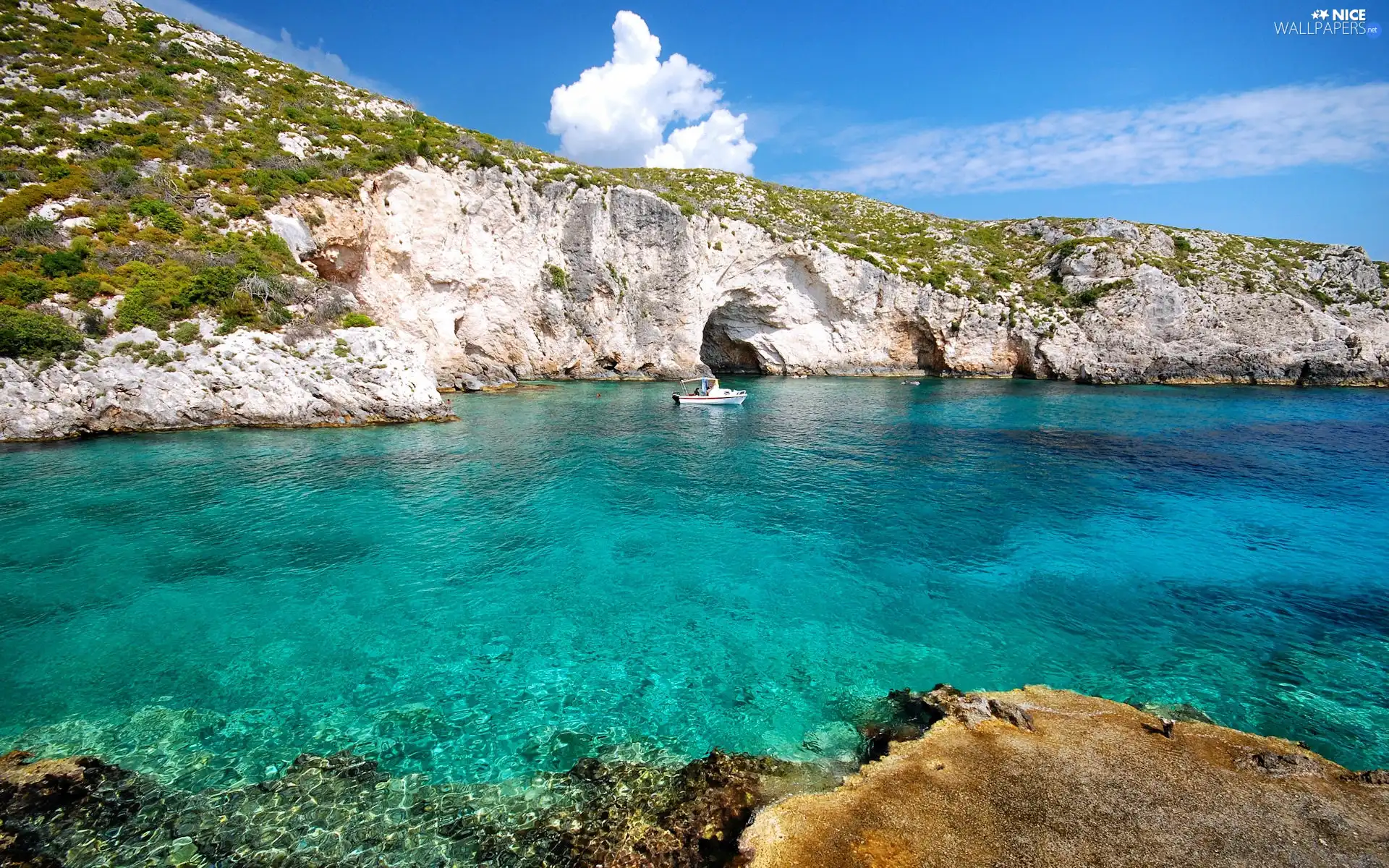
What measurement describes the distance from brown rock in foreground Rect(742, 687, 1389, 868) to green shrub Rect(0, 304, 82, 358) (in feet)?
103

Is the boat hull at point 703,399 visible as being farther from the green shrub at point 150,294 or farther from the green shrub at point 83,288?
the green shrub at point 83,288

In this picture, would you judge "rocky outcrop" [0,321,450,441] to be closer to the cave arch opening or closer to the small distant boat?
the small distant boat

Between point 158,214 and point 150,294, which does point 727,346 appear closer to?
point 158,214

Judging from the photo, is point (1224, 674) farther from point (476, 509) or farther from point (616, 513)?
point (476, 509)

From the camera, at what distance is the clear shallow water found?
807 centimetres

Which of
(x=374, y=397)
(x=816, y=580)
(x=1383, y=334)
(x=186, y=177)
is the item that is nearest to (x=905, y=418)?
(x=816, y=580)

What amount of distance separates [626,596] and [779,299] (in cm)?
5012

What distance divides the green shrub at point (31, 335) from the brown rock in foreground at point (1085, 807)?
31.5 m

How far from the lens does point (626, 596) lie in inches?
470

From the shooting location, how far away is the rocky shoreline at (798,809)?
5332 millimetres

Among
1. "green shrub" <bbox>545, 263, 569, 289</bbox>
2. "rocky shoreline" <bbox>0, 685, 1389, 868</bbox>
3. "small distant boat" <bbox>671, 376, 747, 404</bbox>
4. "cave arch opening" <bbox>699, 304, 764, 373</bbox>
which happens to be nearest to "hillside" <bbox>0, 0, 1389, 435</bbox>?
"cave arch opening" <bbox>699, 304, 764, 373</bbox>

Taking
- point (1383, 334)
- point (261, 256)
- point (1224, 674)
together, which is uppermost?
point (261, 256)

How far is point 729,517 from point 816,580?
4.26 m

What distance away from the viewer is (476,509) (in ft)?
54.5
